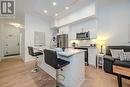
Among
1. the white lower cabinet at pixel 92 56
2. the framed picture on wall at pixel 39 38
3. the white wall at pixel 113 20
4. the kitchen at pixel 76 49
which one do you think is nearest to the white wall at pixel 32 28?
the framed picture on wall at pixel 39 38

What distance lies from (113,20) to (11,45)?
333 inches

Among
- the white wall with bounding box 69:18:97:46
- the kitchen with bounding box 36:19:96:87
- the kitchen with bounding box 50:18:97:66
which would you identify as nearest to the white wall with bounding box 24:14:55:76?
the kitchen with bounding box 36:19:96:87

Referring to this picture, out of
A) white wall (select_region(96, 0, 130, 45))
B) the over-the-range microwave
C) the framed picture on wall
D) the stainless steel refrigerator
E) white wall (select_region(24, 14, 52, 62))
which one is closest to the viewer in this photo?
white wall (select_region(96, 0, 130, 45))

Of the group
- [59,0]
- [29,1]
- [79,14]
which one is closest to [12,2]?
[29,1]

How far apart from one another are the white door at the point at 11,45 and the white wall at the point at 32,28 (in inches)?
144

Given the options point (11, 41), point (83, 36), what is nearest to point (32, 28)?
point (83, 36)

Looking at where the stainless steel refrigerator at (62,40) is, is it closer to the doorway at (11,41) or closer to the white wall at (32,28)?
the white wall at (32,28)

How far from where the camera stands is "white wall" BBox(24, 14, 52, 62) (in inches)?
256

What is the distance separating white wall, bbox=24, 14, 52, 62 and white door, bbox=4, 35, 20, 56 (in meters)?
3.66

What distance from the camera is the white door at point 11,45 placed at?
362 inches

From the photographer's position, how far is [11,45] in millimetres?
9523

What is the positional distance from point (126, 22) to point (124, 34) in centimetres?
50

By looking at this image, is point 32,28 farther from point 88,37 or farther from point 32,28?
point 88,37

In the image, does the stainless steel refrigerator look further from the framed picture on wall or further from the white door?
the white door
